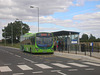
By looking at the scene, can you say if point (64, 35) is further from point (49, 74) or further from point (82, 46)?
point (49, 74)

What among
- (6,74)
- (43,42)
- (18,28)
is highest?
(18,28)

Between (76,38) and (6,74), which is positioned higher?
(76,38)

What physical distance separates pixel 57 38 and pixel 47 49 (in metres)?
8.11

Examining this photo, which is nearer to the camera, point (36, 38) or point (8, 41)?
point (36, 38)

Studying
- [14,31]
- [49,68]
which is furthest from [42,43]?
[14,31]

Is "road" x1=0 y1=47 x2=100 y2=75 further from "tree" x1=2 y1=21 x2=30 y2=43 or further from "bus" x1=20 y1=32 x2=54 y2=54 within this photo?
"tree" x1=2 y1=21 x2=30 y2=43

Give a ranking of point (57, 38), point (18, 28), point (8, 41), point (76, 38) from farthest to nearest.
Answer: point (8, 41) < point (18, 28) < point (57, 38) < point (76, 38)

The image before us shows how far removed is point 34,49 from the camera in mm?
25203

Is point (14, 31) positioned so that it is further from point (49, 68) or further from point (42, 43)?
point (49, 68)

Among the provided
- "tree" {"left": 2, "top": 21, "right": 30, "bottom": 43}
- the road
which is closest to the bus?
the road

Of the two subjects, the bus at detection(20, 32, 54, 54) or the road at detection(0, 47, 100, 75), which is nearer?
the road at detection(0, 47, 100, 75)

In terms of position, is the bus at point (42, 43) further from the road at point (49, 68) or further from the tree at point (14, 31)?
the tree at point (14, 31)

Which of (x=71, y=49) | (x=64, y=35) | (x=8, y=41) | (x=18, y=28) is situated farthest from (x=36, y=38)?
(x=8, y=41)

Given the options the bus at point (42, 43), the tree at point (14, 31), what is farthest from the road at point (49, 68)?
the tree at point (14, 31)
